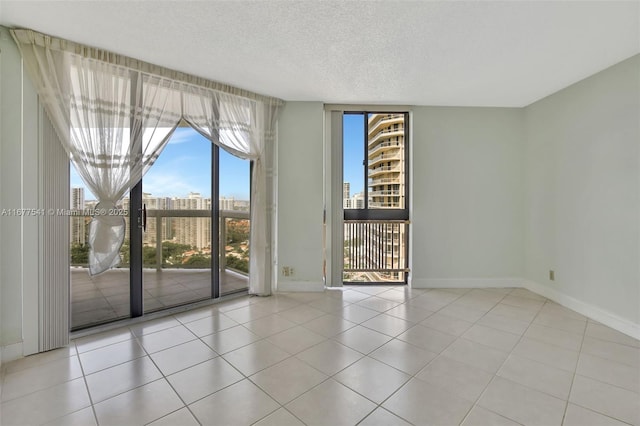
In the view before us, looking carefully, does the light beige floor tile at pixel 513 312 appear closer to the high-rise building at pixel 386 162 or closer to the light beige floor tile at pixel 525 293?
the light beige floor tile at pixel 525 293

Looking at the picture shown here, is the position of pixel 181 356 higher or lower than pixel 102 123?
lower

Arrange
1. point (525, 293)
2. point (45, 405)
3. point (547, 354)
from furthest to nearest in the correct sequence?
point (525, 293), point (547, 354), point (45, 405)

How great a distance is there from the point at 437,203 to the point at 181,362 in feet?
11.7

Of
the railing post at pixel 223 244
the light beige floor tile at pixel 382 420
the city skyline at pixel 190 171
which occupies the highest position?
the city skyline at pixel 190 171

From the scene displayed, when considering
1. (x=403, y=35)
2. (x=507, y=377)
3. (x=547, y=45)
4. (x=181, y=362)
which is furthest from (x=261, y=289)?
(x=547, y=45)

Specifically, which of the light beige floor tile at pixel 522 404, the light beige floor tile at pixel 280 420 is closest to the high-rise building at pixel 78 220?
the light beige floor tile at pixel 280 420

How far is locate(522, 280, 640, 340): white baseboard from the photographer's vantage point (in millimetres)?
2547

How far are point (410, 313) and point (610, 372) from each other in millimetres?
1529

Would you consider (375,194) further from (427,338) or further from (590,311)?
(590,311)

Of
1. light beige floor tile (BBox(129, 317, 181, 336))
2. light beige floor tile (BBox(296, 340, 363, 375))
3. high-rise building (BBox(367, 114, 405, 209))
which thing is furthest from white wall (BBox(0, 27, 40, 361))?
high-rise building (BBox(367, 114, 405, 209))

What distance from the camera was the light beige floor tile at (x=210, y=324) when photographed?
8.50 feet

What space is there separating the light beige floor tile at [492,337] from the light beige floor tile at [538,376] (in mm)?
200

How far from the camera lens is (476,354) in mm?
2211

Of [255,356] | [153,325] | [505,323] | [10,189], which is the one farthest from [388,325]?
[10,189]
